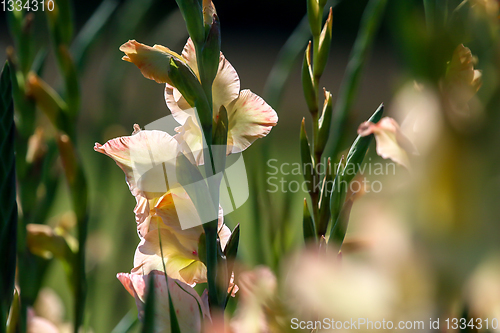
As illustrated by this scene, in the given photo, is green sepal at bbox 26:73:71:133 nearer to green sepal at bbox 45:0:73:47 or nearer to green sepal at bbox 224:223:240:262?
green sepal at bbox 45:0:73:47

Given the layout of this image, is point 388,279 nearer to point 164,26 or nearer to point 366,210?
point 366,210

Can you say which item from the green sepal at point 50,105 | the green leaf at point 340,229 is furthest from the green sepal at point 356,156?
the green sepal at point 50,105

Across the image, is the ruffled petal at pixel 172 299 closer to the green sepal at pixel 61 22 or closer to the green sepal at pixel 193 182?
the green sepal at pixel 193 182

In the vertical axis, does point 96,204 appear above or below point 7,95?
below

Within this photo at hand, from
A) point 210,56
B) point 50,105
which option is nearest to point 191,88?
point 210,56

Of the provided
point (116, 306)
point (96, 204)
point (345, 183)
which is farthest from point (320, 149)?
point (96, 204)

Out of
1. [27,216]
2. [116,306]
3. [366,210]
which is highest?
[366,210]

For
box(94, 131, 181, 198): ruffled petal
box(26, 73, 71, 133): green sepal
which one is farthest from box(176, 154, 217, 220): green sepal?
box(26, 73, 71, 133): green sepal
